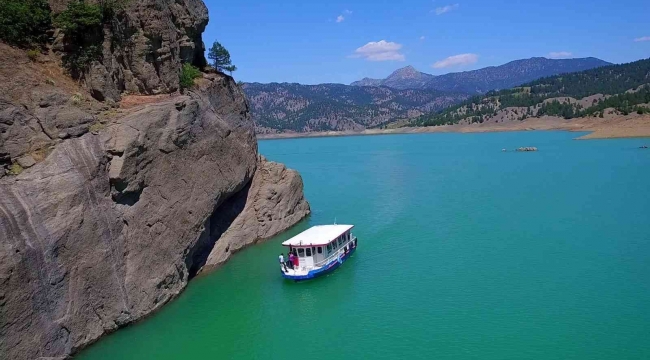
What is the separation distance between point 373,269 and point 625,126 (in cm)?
13095

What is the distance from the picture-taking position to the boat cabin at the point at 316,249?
1318 inches

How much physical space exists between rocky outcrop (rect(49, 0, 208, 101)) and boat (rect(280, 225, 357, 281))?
44.4ft

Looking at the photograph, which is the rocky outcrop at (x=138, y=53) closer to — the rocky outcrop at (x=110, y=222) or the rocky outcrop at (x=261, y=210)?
the rocky outcrop at (x=110, y=222)

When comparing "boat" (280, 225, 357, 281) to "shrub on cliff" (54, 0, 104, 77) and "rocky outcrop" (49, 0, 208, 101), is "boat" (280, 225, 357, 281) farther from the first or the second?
"shrub on cliff" (54, 0, 104, 77)

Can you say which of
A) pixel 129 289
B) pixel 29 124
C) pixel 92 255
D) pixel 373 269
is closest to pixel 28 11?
pixel 29 124

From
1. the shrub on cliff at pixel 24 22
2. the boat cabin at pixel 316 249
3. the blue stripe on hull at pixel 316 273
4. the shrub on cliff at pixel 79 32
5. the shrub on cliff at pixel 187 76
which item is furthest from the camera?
the shrub on cliff at pixel 187 76

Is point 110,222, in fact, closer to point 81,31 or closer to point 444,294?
point 81,31

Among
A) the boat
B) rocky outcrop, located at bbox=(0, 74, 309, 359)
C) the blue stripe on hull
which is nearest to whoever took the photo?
rocky outcrop, located at bbox=(0, 74, 309, 359)

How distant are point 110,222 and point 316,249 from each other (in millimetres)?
13107

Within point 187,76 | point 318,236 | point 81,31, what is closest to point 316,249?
point 318,236

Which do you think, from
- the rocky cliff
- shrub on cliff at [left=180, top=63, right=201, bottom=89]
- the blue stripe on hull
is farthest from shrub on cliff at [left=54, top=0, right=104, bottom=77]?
the blue stripe on hull

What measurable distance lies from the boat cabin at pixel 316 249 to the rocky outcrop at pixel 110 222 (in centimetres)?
605

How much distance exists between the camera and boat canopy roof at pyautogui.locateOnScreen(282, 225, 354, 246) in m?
33.9

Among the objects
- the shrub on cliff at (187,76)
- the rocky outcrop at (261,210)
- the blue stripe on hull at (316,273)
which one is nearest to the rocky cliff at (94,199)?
the shrub on cliff at (187,76)
